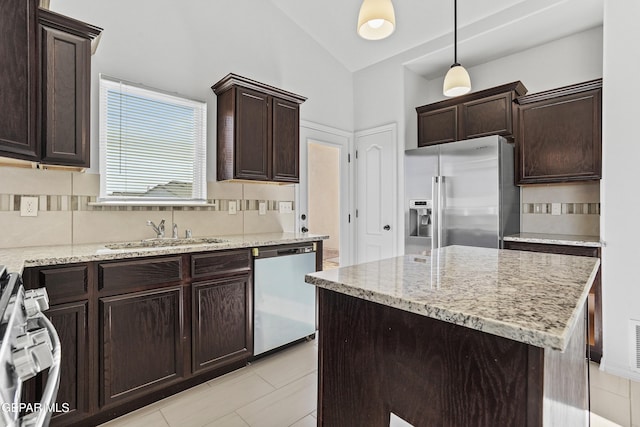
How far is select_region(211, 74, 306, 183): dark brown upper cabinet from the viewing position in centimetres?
280

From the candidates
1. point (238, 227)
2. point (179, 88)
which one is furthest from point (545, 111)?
point (179, 88)

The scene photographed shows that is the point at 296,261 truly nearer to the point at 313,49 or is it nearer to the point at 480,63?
the point at 313,49

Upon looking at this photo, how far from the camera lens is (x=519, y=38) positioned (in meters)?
3.36

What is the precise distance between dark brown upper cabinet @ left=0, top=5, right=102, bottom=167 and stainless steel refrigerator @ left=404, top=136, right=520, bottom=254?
2.96 metres

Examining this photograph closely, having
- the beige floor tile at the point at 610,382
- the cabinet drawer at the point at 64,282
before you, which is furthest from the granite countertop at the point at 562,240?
the cabinet drawer at the point at 64,282

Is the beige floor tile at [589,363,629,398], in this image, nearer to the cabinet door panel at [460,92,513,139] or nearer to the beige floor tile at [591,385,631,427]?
the beige floor tile at [591,385,631,427]

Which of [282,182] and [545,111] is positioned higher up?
[545,111]

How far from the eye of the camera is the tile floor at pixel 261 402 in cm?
187

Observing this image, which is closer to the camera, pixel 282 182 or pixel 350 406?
→ pixel 350 406

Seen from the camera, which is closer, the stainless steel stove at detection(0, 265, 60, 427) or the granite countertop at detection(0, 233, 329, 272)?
the stainless steel stove at detection(0, 265, 60, 427)

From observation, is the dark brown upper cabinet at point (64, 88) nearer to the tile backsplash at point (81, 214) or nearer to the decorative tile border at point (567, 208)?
the tile backsplash at point (81, 214)

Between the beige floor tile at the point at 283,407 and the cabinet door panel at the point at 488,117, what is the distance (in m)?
2.97

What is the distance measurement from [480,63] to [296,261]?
3.29 metres

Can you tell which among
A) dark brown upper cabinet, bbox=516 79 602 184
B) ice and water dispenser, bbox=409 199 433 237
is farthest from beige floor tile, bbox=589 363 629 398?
ice and water dispenser, bbox=409 199 433 237
